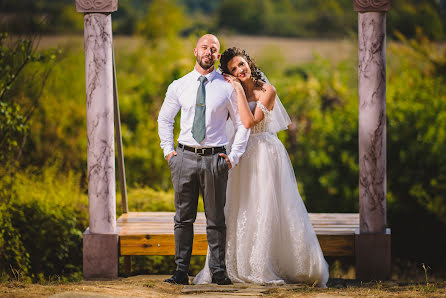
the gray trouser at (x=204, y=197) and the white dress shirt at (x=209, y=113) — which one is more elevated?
the white dress shirt at (x=209, y=113)

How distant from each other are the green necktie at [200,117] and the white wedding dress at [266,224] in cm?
47

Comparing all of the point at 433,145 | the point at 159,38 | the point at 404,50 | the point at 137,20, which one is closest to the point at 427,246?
the point at 433,145

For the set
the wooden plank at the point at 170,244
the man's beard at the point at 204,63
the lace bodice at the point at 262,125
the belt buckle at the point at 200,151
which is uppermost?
the man's beard at the point at 204,63

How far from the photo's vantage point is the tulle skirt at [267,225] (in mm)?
4961

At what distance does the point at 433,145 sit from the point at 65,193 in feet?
17.8

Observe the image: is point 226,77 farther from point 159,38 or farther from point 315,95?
point 159,38

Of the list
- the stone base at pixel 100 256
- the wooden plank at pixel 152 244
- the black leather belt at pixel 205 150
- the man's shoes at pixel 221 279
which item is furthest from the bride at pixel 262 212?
the stone base at pixel 100 256

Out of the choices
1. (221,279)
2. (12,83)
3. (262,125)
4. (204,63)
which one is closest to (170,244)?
(221,279)

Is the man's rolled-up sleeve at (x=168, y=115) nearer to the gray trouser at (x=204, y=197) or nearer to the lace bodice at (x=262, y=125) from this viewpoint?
the gray trouser at (x=204, y=197)

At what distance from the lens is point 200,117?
185 inches

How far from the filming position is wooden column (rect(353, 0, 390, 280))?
207 inches

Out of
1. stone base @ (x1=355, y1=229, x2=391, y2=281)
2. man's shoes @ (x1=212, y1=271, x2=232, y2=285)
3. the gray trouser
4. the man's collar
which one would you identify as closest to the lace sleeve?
the man's collar

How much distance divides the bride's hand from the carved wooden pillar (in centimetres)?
112

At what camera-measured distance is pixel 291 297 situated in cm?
442
